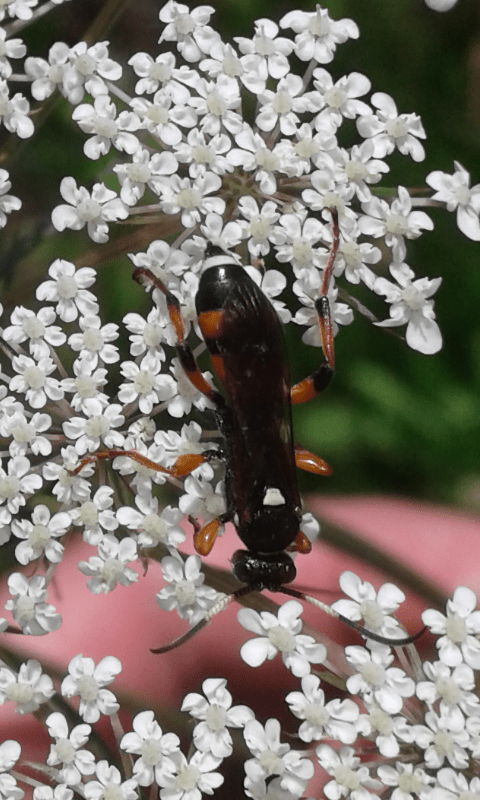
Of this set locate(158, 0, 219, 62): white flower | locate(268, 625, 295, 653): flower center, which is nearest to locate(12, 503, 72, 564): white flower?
locate(268, 625, 295, 653): flower center

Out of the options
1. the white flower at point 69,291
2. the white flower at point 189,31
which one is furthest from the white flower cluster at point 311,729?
the white flower at point 189,31

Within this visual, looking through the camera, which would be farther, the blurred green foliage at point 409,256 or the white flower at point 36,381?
the blurred green foliage at point 409,256

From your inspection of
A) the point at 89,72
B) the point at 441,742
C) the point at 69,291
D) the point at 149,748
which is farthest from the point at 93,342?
the point at 441,742

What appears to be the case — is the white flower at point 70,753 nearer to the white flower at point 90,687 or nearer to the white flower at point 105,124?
the white flower at point 90,687

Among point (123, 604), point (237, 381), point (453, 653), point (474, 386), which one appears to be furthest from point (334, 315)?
point (123, 604)

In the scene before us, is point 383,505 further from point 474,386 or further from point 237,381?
point 237,381

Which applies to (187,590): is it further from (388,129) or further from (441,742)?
(388,129)
